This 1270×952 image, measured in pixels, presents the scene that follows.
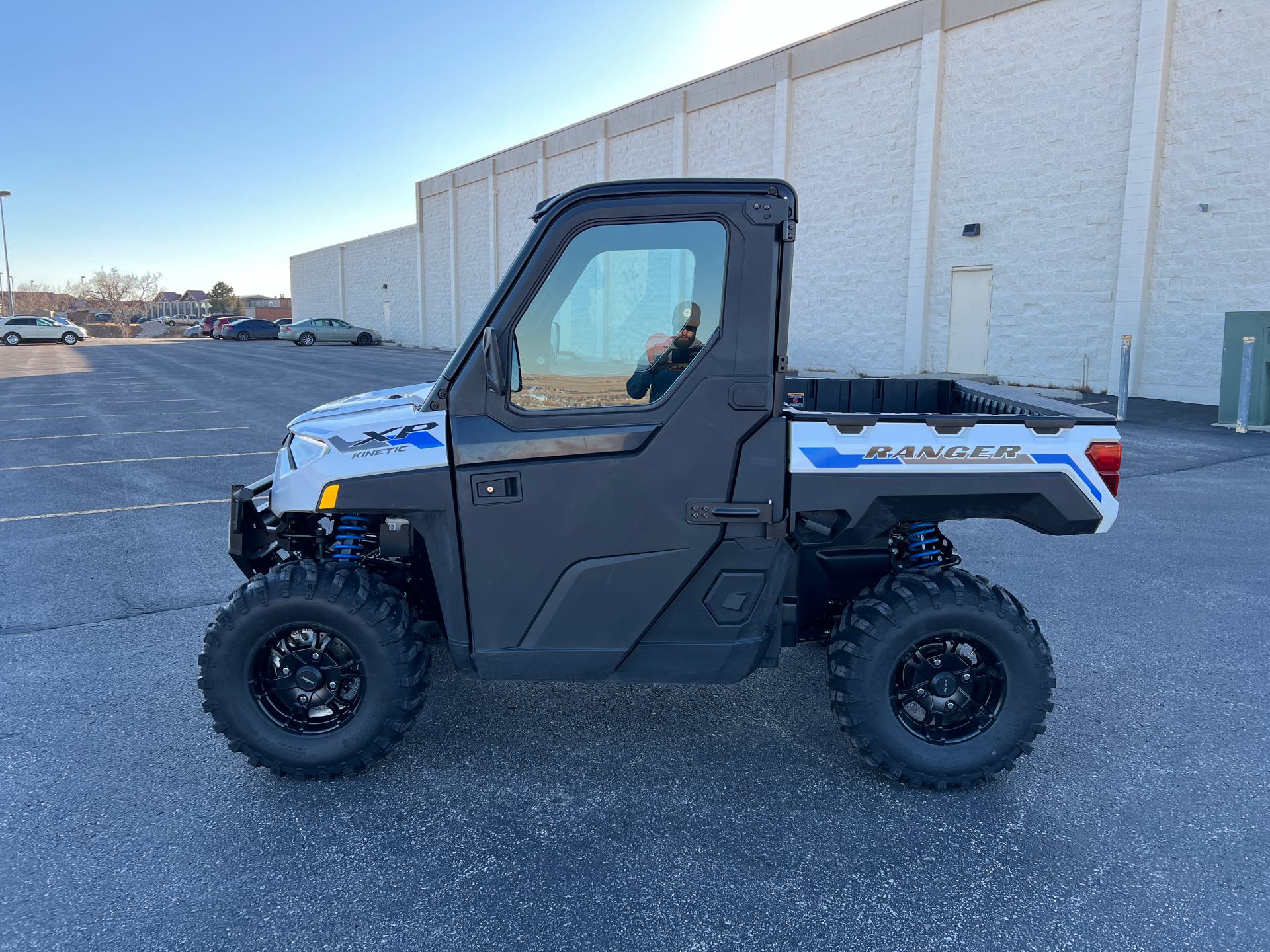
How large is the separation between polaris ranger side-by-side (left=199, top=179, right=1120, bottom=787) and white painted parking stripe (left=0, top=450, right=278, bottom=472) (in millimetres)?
8620

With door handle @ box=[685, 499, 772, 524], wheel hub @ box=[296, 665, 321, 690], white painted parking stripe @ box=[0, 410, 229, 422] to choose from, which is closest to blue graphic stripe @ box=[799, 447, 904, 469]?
door handle @ box=[685, 499, 772, 524]

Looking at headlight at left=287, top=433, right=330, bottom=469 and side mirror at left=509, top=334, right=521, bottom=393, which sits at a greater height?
side mirror at left=509, top=334, right=521, bottom=393

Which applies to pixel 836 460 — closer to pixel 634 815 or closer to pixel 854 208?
pixel 634 815

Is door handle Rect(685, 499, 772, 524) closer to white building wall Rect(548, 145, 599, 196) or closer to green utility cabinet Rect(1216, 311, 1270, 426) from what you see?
green utility cabinet Rect(1216, 311, 1270, 426)

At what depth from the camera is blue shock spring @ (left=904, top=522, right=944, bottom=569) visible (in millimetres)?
3836

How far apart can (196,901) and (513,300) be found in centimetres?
225

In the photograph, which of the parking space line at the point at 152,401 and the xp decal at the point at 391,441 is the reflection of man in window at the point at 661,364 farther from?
the parking space line at the point at 152,401

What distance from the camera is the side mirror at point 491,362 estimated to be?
10.1 feet

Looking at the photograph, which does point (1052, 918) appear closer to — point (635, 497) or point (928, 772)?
point (928, 772)

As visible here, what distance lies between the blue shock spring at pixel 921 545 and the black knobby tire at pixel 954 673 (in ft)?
1.37

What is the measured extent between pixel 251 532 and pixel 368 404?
787 millimetres

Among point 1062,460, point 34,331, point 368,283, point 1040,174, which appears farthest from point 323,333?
point 1062,460

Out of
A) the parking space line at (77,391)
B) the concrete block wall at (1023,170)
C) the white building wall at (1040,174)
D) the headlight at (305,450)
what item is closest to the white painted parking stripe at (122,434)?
the parking space line at (77,391)

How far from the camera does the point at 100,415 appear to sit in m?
15.8
